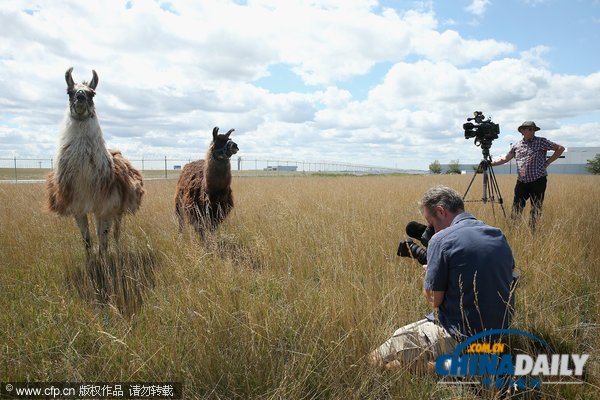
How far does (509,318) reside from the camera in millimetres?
2381

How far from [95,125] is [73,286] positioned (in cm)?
243

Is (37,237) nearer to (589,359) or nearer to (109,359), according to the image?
(109,359)

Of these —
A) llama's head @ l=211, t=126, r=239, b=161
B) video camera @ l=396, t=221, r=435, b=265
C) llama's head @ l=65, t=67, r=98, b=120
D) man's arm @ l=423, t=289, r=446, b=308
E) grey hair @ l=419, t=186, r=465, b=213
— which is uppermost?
llama's head @ l=65, t=67, r=98, b=120

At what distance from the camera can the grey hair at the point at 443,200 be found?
2.58 metres

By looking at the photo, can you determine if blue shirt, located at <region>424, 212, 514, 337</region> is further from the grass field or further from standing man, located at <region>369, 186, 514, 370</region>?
the grass field

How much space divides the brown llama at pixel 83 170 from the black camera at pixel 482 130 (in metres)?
5.52

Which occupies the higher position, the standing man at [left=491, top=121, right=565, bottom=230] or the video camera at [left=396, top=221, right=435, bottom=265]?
the standing man at [left=491, top=121, right=565, bottom=230]

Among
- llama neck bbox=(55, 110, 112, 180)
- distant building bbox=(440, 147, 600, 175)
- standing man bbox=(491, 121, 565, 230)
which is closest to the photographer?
llama neck bbox=(55, 110, 112, 180)

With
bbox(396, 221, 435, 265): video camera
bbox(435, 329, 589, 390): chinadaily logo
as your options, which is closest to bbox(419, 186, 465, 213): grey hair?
bbox(396, 221, 435, 265): video camera

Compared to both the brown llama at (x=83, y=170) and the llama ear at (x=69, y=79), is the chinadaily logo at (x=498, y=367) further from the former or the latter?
the llama ear at (x=69, y=79)

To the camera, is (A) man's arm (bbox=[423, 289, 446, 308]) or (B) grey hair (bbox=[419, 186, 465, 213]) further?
(B) grey hair (bbox=[419, 186, 465, 213])

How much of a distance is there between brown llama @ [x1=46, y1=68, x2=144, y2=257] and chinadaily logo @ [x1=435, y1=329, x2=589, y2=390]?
432cm

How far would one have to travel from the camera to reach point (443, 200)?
2.60 meters

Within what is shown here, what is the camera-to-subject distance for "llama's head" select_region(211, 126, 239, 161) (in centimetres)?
614
